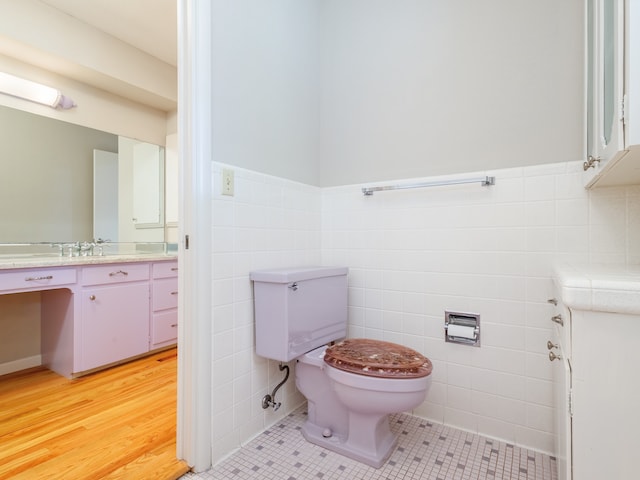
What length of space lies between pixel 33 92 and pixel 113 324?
165 cm

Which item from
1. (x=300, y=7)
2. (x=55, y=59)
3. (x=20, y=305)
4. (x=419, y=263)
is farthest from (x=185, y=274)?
(x=55, y=59)

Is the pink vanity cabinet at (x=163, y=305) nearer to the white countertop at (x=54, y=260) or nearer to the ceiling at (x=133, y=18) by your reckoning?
the white countertop at (x=54, y=260)

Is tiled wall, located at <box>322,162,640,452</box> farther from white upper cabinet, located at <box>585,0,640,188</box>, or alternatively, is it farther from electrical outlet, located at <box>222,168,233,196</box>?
electrical outlet, located at <box>222,168,233,196</box>

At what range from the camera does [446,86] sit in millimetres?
1590

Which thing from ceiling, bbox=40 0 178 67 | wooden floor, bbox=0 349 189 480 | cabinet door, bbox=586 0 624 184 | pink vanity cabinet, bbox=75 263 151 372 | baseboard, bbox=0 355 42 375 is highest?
ceiling, bbox=40 0 178 67

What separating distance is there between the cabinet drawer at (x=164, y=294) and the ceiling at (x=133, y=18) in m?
1.81

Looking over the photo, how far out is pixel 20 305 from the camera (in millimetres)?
2205

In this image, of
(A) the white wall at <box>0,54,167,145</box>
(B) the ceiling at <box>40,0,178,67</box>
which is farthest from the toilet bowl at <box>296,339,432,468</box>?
(A) the white wall at <box>0,54,167,145</box>

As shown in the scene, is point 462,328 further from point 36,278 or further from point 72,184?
point 72,184

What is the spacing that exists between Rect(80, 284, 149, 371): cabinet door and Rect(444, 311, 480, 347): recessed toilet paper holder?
203 cm

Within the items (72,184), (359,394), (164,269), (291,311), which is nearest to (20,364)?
(164,269)

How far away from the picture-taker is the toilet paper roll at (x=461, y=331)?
1500 mm

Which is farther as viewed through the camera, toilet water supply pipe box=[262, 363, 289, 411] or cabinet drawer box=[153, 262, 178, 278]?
cabinet drawer box=[153, 262, 178, 278]

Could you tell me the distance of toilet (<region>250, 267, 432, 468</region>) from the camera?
1.21 metres
